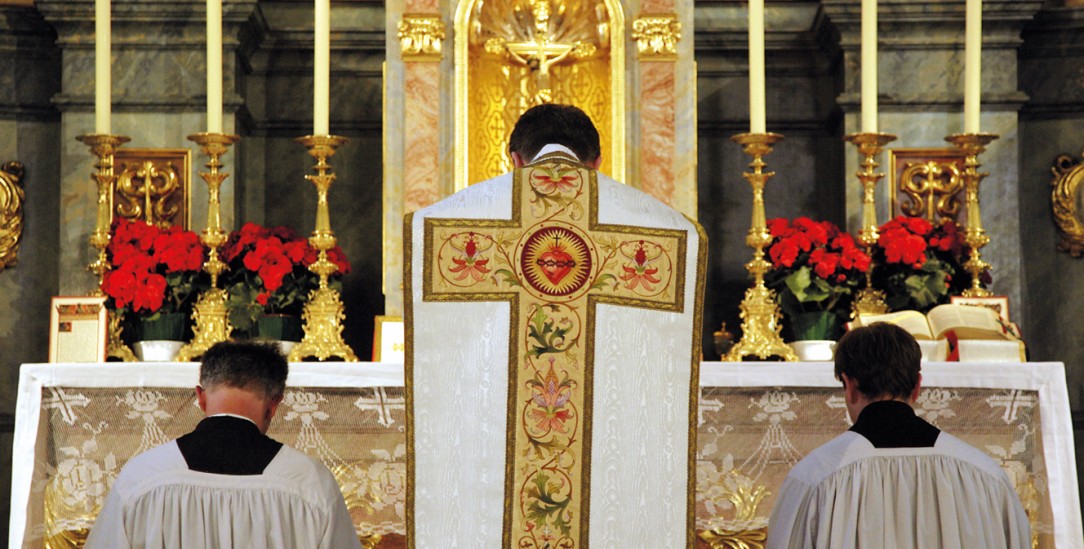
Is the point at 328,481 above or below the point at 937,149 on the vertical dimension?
A: below

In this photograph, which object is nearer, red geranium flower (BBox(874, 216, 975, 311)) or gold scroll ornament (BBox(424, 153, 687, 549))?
gold scroll ornament (BBox(424, 153, 687, 549))

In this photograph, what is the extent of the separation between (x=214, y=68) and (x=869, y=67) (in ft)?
7.71

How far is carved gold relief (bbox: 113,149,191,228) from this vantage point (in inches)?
234

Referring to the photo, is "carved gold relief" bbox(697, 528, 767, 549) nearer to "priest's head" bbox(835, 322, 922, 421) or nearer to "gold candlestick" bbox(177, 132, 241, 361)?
"priest's head" bbox(835, 322, 922, 421)

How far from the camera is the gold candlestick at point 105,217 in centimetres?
514

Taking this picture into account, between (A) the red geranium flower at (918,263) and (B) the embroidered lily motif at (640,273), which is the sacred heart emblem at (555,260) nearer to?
(B) the embroidered lily motif at (640,273)

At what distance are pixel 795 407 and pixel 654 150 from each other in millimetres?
1693

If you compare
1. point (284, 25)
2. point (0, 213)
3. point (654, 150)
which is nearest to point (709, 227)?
point (654, 150)

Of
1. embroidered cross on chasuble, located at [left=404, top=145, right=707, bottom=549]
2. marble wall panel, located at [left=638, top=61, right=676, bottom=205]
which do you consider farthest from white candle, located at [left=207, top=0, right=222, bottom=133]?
embroidered cross on chasuble, located at [left=404, top=145, right=707, bottom=549]

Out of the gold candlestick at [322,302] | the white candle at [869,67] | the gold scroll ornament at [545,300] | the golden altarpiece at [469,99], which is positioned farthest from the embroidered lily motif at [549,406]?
the white candle at [869,67]

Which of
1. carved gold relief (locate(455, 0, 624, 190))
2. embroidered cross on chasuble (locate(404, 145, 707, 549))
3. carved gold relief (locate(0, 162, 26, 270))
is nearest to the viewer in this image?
embroidered cross on chasuble (locate(404, 145, 707, 549))

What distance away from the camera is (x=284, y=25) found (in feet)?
21.4

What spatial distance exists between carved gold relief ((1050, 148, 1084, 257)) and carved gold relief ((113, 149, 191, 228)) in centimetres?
365

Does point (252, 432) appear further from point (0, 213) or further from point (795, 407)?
point (0, 213)
